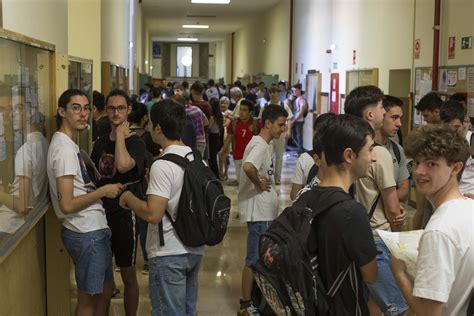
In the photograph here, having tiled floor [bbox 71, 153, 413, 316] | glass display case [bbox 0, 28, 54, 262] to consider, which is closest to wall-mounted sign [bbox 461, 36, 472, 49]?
tiled floor [bbox 71, 153, 413, 316]

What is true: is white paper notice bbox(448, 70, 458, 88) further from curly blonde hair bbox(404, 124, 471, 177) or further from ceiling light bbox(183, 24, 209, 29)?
ceiling light bbox(183, 24, 209, 29)

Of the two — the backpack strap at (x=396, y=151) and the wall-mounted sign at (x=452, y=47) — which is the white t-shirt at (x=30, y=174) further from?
the wall-mounted sign at (x=452, y=47)

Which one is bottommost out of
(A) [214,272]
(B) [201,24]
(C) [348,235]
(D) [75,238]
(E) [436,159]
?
(A) [214,272]

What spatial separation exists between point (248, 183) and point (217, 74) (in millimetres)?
34706

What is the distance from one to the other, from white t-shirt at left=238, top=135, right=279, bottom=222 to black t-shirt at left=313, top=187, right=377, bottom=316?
225 centimetres

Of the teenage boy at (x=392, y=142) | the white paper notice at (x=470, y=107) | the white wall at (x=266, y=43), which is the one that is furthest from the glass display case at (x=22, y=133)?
the white wall at (x=266, y=43)

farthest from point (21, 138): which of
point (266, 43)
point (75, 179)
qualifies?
point (266, 43)

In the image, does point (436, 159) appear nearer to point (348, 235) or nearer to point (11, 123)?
point (348, 235)

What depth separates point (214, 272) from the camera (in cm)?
602

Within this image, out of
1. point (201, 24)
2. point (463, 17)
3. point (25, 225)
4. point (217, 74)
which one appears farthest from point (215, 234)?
point (217, 74)

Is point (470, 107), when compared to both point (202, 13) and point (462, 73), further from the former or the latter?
point (202, 13)

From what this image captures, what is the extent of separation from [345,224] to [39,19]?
8.17 ft

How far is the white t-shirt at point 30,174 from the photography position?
2.94m

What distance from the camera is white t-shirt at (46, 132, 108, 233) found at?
11.5ft
